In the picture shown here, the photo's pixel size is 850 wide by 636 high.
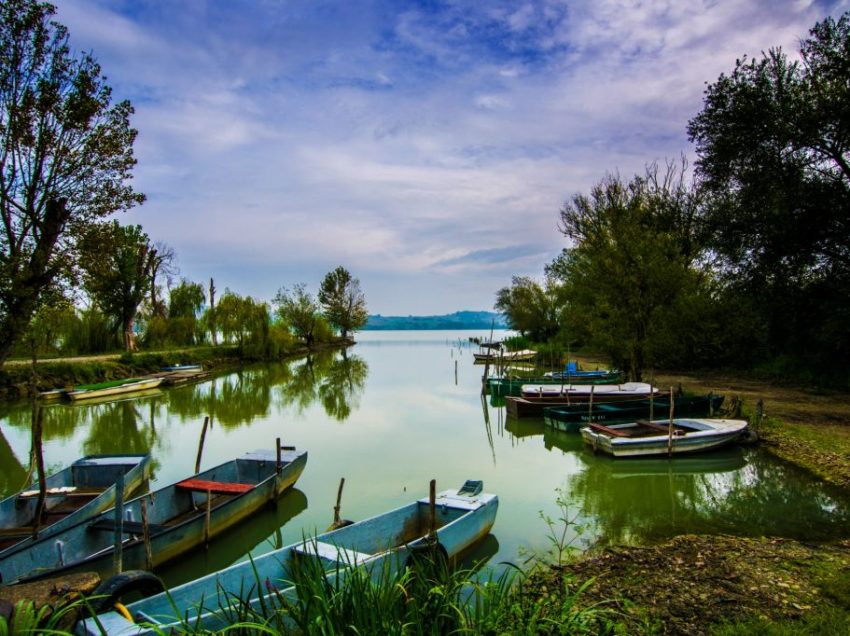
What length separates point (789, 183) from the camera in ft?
59.0

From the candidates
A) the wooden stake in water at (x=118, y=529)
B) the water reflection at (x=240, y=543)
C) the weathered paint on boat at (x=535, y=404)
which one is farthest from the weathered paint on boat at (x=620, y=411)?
the wooden stake in water at (x=118, y=529)

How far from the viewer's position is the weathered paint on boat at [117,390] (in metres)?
23.5

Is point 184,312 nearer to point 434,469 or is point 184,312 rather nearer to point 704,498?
point 434,469

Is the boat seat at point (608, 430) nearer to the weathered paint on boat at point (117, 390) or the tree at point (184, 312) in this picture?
the weathered paint on boat at point (117, 390)

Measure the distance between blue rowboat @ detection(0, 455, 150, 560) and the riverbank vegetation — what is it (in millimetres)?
18591

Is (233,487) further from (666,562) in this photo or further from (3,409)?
(3,409)

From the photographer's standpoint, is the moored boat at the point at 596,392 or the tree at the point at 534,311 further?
the tree at the point at 534,311

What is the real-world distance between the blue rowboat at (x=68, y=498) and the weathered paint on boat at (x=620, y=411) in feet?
39.5

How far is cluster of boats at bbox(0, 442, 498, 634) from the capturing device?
5101mm

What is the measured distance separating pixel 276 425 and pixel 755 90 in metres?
21.5

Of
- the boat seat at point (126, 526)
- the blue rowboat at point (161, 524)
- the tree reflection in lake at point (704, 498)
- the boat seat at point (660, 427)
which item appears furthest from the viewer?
the boat seat at point (660, 427)

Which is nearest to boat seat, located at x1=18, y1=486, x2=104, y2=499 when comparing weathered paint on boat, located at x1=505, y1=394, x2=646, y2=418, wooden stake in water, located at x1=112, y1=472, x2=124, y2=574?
wooden stake in water, located at x1=112, y1=472, x2=124, y2=574

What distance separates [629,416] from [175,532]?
13987mm

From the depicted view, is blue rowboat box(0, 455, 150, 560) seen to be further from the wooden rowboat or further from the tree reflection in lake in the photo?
the tree reflection in lake
